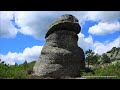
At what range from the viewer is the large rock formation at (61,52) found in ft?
40.0

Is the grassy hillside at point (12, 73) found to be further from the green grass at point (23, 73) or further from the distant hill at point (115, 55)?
the distant hill at point (115, 55)

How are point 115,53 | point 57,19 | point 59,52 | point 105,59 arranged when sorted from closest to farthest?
1. point 59,52
2. point 57,19
3. point 105,59
4. point 115,53

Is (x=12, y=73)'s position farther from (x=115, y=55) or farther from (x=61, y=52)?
(x=115, y=55)

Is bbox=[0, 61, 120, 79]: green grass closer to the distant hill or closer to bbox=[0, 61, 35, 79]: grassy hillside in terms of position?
bbox=[0, 61, 35, 79]: grassy hillside

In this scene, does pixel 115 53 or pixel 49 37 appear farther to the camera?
pixel 115 53

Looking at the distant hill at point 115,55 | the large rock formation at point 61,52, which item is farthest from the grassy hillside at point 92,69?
the large rock formation at point 61,52

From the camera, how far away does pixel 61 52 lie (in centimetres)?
1230

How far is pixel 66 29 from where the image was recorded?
12.9 metres

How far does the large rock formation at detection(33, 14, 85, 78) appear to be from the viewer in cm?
1219
